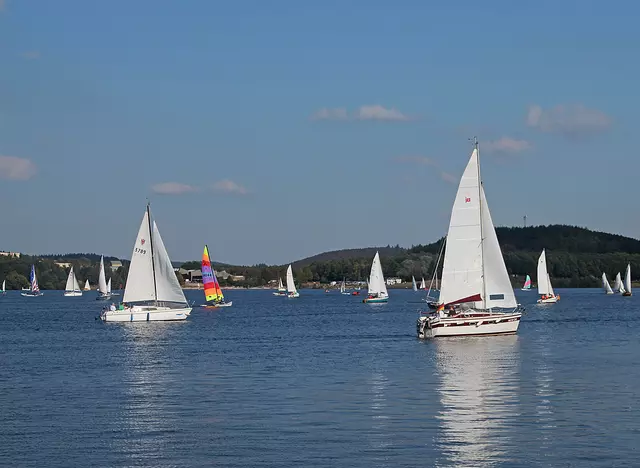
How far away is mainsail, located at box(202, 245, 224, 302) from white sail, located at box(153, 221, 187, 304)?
2994 centimetres

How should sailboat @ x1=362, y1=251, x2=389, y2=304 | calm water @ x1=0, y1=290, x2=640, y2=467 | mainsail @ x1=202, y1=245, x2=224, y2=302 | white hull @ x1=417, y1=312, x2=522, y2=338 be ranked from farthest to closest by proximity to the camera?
sailboat @ x1=362, y1=251, x2=389, y2=304 < mainsail @ x1=202, y1=245, x2=224, y2=302 < white hull @ x1=417, y1=312, x2=522, y2=338 < calm water @ x1=0, y1=290, x2=640, y2=467

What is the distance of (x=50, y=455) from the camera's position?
86.8 ft

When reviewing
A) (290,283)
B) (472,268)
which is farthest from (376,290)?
(472,268)

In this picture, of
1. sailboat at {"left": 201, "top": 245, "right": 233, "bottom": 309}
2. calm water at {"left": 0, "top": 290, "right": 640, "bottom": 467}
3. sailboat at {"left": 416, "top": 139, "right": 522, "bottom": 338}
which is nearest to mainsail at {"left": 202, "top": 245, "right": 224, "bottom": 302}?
sailboat at {"left": 201, "top": 245, "right": 233, "bottom": 309}

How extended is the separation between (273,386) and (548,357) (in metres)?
16.7

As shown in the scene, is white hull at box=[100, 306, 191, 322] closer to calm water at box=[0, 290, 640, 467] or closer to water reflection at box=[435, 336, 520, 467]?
calm water at box=[0, 290, 640, 467]

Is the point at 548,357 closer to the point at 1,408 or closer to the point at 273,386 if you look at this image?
the point at 273,386

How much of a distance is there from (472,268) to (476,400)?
92.3ft

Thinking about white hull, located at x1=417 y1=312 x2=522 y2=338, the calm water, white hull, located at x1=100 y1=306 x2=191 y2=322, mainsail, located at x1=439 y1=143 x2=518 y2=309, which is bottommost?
the calm water

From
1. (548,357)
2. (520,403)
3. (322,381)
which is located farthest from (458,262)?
(520,403)

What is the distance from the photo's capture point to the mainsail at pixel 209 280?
118250 mm

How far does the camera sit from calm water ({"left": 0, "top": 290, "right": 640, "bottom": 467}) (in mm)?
26250

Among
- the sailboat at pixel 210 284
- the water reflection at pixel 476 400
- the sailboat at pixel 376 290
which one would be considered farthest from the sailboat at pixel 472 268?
the sailboat at pixel 376 290

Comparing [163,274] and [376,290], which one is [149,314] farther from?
[376,290]
